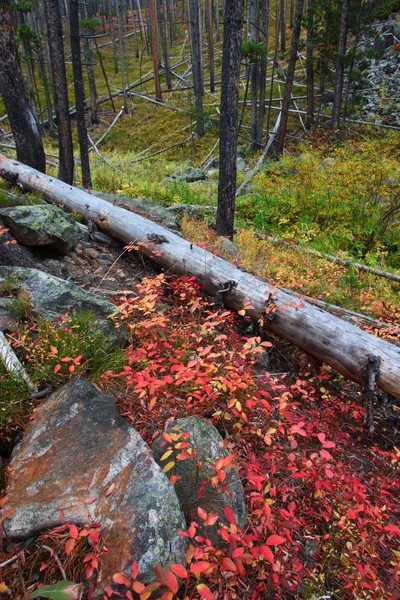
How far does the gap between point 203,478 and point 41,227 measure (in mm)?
3758

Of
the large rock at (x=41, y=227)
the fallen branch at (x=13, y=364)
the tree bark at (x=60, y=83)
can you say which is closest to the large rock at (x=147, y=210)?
the tree bark at (x=60, y=83)

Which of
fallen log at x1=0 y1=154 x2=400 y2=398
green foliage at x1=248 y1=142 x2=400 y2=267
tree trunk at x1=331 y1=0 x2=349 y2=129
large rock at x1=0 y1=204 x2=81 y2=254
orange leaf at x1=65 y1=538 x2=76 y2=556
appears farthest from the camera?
tree trunk at x1=331 y1=0 x2=349 y2=129

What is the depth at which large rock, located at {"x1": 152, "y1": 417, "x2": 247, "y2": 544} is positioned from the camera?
212 cm

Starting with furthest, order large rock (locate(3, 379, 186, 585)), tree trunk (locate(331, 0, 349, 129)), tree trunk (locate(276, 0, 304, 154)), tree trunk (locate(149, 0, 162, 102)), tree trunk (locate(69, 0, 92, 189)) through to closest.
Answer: tree trunk (locate(149, 0, 162, 102))
tree trunk (locate(331, 0, 349, 129))
tree trunk (locate(276, 0, 304, 154))
tree trunk (locate(69, 0, 92, 189))
large rock (locate(3, 379, 186, 585))

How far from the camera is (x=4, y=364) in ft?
8.25

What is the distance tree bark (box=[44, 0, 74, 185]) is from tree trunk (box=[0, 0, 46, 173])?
150 cm

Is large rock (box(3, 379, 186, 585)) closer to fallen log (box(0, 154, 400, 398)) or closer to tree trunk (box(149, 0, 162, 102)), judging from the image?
fallen log (box(0, 154, 400, 398))

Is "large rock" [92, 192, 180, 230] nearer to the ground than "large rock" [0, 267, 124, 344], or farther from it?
nearer to the ground

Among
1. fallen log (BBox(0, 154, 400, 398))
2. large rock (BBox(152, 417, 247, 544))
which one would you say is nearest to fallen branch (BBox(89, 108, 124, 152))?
fallen log (BBox(0, 154, 400, 398))

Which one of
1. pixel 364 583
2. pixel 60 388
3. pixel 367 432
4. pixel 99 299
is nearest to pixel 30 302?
pixel 99 299

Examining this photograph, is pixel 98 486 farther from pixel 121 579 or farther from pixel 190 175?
pixel 190 175

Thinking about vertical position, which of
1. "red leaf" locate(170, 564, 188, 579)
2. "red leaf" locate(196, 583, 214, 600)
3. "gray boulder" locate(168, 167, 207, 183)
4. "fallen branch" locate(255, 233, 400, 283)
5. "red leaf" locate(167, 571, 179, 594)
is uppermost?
"red leaf" locate(167, 571, 179, 594)

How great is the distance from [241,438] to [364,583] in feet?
3.66

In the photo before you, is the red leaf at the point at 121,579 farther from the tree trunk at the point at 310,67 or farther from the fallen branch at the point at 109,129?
the fallen branch at the point at 109,129
